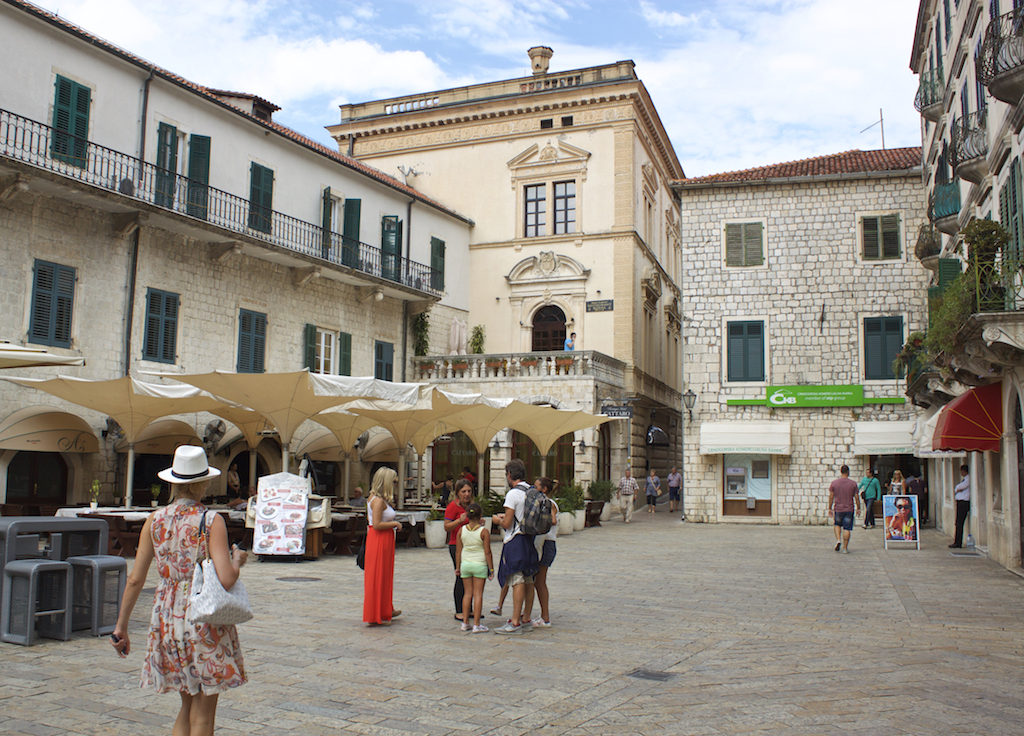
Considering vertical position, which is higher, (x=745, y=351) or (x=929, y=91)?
(x=929, y=91)

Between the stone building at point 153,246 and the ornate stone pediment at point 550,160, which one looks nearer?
the stone building at point 153,246

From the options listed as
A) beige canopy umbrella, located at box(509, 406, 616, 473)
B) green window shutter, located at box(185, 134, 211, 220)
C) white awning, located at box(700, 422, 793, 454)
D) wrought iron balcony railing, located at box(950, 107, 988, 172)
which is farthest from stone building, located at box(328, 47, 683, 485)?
wrought iron balcony railing, located at box(950, 107, 988, 172)

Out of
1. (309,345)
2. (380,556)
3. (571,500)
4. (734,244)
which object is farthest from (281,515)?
(734,244)

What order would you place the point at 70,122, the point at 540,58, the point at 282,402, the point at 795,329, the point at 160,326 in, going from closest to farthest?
the point at 282,402 < the point at 70,122 < the point at 160,326 < the point at 795,329 < the point at 540,58

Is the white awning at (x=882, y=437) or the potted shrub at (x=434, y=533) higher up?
the white awning at (x=882, y=437)

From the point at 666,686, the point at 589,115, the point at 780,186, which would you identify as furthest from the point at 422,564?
the point at 589,115

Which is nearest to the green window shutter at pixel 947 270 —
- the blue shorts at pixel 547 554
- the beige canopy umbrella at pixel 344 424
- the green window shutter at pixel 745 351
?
the green window shutter at pixel 745 351

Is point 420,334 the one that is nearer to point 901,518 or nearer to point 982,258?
point 901,518

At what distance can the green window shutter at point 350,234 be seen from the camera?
88.7ft

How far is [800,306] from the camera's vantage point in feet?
84.6

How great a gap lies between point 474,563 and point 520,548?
18.4 inches

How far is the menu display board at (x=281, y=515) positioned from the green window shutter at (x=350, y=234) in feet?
44.7

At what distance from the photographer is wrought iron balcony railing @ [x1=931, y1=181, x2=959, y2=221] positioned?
18.5m

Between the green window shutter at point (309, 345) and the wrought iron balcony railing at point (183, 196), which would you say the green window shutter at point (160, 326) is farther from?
→ the green window shutter at point (309, 345)
